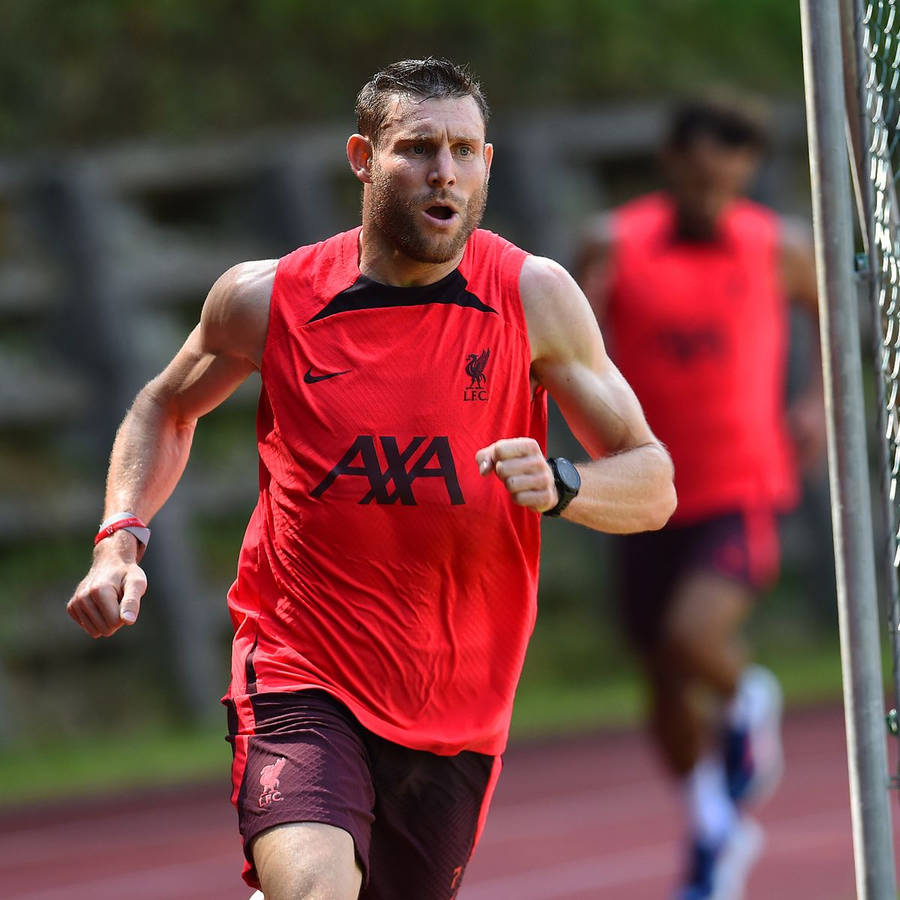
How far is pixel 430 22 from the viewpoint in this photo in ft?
54.5

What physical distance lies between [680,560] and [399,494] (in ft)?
11.9

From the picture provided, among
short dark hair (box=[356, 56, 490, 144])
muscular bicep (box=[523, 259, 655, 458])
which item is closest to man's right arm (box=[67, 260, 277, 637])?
short dark hair (box=[356, 56, 490, 144])

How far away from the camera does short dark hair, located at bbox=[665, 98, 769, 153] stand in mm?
6918

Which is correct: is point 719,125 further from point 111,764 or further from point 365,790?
point 111,764

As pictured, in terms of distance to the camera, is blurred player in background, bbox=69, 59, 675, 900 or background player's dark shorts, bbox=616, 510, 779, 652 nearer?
blurred player in background, bbox=69, 59, 675, 900

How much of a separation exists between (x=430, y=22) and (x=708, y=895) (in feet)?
37.3

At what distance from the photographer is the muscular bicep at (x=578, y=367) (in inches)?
145

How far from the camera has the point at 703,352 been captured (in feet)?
23.6

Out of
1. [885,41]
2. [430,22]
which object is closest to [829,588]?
[430,22]

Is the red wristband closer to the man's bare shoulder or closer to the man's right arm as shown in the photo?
the man's right arm

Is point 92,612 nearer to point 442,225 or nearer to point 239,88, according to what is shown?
point 442,225

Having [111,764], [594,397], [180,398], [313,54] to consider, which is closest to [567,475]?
[594,397]

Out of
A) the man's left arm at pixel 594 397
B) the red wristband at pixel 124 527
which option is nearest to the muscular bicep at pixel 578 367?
the man's left arm at pixel 594 397

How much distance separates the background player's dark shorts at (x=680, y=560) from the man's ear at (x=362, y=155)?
11.5 feet
